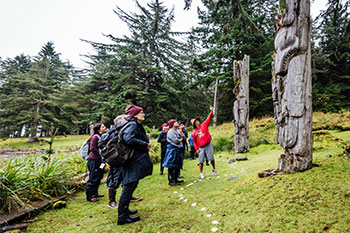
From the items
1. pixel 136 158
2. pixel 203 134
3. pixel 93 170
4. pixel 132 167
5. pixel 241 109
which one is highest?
pixel 241 109

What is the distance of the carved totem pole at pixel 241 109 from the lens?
27.7 ft

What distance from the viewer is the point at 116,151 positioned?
2.82 metres

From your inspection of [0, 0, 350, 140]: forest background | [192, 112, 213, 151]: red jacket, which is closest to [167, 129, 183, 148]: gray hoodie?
[192, 112, 213, 151]: red jacket

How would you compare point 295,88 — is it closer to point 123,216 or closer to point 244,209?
point 244,209

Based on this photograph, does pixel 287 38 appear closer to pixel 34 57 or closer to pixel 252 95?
pixel 252 95

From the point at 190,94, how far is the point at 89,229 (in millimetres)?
19712

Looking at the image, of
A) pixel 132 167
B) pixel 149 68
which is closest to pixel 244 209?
pixel 132 167

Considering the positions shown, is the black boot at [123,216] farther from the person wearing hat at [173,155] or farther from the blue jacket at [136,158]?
the person wearing hat at [173,155]

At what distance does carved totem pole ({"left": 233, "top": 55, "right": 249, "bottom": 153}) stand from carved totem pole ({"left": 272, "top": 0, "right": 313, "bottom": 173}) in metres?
4.99

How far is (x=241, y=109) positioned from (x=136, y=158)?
695 centimetres

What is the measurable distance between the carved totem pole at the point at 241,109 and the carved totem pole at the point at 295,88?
4991 millimetres

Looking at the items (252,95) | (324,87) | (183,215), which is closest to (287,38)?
(183,215)

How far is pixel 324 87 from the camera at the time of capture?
16.4 metres

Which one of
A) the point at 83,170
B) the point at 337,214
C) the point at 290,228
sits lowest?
the point at 83,170
